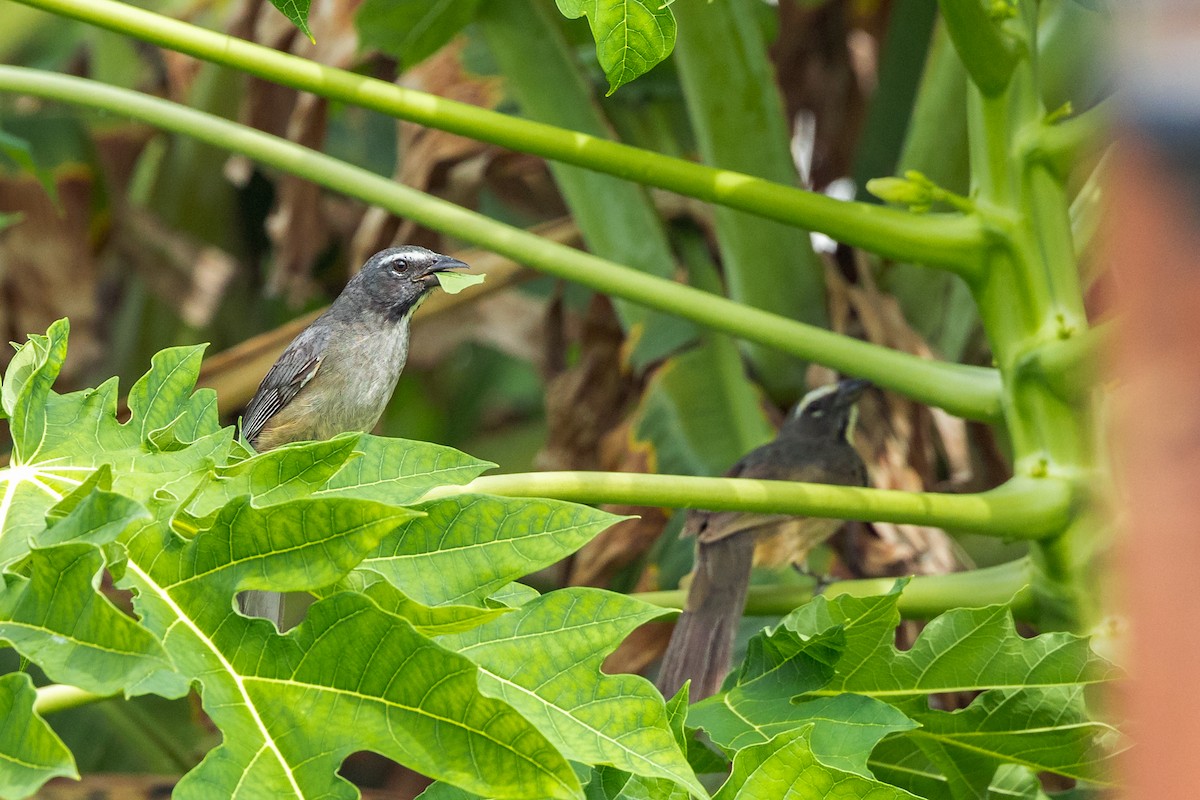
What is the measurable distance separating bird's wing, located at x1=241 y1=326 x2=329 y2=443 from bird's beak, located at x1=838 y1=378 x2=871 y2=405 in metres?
1.35

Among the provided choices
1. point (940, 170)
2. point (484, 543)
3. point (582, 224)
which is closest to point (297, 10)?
point (484, 543)

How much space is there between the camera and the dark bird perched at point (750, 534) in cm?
277

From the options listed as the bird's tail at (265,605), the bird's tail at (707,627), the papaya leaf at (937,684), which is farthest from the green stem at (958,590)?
the bird's tail at (265,605)

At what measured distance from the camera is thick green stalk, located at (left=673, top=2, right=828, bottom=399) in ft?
9.61

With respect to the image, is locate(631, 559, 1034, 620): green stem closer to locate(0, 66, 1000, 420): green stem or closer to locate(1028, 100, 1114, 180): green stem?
locate(0, 66, 1000, 420): green stem

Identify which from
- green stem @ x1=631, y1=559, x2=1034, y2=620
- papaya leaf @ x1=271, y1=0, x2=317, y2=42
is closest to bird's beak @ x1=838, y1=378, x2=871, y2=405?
green stem @ x1=631, y1=559, x2=1034, y2=620

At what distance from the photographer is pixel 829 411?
352 cm

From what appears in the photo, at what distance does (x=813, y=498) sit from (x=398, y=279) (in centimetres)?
160

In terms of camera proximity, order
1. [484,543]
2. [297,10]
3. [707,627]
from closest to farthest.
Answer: [484,543]
[297,10]
[707,627]

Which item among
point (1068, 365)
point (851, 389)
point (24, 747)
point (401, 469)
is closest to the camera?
point (24, 747)

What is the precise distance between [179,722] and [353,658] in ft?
10.3

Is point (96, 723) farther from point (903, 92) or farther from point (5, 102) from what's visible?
point (903, 92)

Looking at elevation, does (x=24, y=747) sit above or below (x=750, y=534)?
above

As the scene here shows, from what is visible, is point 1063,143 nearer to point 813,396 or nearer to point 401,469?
point 813,396
